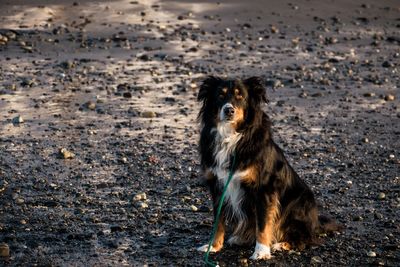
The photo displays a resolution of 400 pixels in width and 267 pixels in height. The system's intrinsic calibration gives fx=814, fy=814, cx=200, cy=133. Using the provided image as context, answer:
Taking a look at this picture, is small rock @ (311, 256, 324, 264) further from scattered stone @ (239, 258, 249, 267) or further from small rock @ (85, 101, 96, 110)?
small rock @ (85, 101, 96, 110)

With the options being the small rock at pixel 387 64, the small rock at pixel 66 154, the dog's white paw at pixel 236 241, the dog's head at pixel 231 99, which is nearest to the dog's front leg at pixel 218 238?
the dog's white paw at pixel 236 241

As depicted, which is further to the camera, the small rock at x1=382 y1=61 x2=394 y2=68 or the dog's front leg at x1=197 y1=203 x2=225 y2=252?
the small rock at x1=382 y1=61 x2=394 y2=68

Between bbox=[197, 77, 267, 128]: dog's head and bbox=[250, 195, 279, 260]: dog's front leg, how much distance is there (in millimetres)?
726

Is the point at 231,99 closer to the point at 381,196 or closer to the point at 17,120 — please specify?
the point at 381,196

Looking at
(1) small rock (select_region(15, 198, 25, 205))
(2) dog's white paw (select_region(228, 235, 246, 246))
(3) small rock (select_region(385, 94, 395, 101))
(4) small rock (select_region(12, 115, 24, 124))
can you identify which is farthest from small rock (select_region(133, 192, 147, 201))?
(3) small rock (select_region(385, 94, 395, 101))

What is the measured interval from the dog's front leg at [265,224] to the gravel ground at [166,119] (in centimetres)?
12

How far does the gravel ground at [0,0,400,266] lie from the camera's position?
7.69 metres

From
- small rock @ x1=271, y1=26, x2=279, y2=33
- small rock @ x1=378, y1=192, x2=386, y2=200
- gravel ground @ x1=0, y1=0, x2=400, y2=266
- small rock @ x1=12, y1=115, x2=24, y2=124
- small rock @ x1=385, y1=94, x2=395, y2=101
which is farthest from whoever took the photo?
small rock @ x1=271, y1=26, x2=279, y2=33

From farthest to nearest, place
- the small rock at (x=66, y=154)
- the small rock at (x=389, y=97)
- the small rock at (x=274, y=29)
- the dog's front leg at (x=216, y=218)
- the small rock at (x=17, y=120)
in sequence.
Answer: the small rock at (x=274, y=29), the small rock at (x=389, y=97), the small rock at (x=17, y=120), the small rock at (x=66, y=154), the dog's front leg at (x=216, y=218)

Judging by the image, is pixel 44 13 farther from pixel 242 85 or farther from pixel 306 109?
pixel 242 85

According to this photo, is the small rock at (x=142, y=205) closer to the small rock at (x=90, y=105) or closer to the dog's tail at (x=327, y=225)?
the dog's tail at (x=327, y=225)

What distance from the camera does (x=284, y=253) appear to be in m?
7.42

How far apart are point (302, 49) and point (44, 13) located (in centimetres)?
630

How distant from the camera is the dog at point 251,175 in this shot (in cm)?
719
